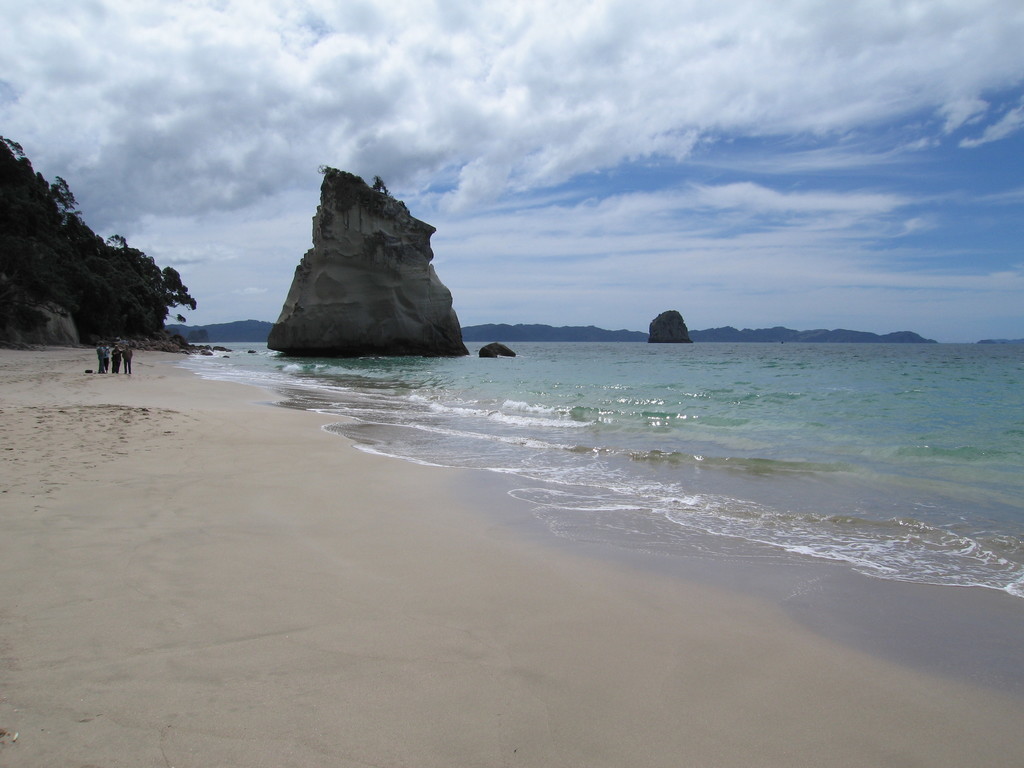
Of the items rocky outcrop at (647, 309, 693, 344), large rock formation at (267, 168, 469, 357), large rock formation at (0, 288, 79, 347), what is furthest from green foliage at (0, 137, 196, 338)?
rocky outcrop at (647, 309, 693, 344)

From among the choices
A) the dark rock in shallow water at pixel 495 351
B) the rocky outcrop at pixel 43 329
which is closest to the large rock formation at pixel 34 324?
the rocky outcrop at pixel 43 329

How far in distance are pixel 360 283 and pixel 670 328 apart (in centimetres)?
9964

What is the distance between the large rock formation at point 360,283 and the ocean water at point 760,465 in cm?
3284

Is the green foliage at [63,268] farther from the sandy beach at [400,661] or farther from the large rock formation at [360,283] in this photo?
the sandy beach at [400,661]

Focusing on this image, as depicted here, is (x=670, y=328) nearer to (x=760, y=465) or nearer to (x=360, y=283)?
(x=360, y=283)

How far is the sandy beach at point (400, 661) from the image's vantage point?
2102 millimetres

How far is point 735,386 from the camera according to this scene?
20.3 meters

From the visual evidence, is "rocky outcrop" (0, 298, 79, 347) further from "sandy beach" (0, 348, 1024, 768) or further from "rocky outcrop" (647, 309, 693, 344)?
"rocky outcrop" (647, 309, 693, 344)

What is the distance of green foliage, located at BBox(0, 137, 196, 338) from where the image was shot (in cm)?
3234

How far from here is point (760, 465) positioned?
806 centimetres

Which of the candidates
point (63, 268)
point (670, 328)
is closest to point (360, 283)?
point (63, 268)

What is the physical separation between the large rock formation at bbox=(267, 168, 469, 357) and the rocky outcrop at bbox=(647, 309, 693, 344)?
94202 mm

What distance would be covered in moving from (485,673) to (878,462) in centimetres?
777

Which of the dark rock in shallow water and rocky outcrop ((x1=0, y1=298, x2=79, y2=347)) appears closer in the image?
rocky outcrop ((x1=0, y1=298, x2=79, y2=347))
